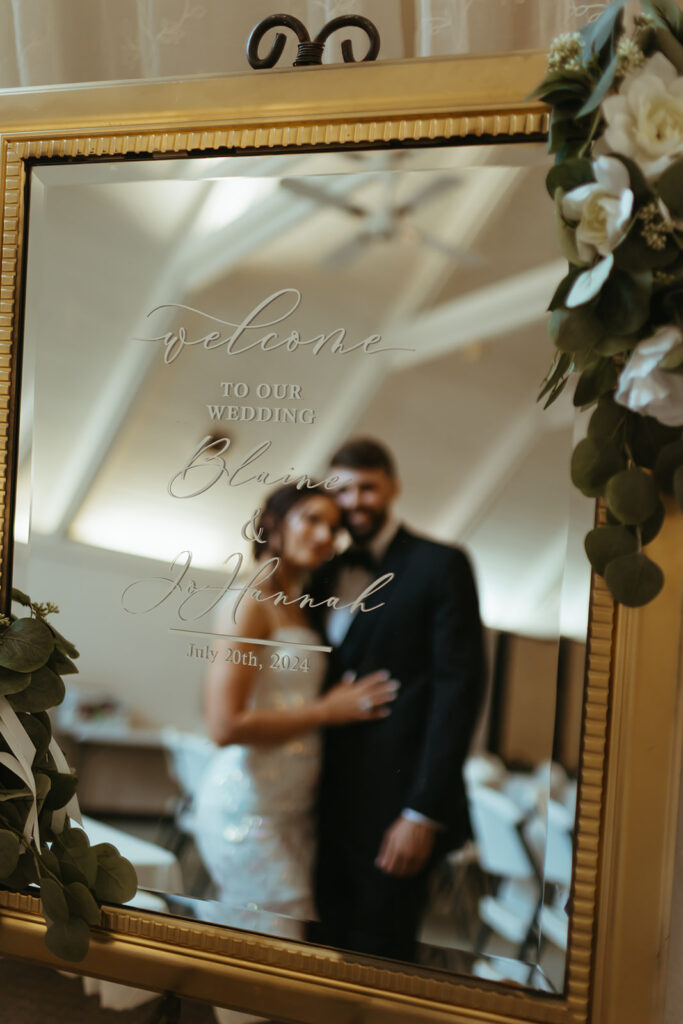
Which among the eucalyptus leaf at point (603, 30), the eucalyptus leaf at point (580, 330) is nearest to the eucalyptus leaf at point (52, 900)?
the eucalyptus leaf at point (580, 330)

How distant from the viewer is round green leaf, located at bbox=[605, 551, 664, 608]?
43 cm

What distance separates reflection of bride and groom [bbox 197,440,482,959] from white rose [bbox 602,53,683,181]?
0.68ft

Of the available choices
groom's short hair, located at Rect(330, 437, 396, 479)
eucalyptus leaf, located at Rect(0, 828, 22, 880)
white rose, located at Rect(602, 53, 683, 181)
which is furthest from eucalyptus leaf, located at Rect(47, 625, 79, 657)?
white rose, located at Rect(602, 53, 683, 181)

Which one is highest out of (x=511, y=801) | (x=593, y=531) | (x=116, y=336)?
(x=116, y=336)

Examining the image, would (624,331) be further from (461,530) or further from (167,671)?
(167,671)

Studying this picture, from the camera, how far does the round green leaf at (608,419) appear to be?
447 mm

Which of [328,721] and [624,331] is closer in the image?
[624,331]

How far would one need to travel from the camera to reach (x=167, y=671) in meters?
0.56

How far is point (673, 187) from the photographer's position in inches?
15.7

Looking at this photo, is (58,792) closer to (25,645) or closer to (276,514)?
(25,645)

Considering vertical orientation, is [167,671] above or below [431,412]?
below

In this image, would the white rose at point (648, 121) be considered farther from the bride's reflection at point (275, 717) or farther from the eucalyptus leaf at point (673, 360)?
the bride's reflection at point (275, 717)

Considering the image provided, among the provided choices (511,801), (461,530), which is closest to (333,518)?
(461,530)

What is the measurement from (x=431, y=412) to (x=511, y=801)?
9.1 inches
